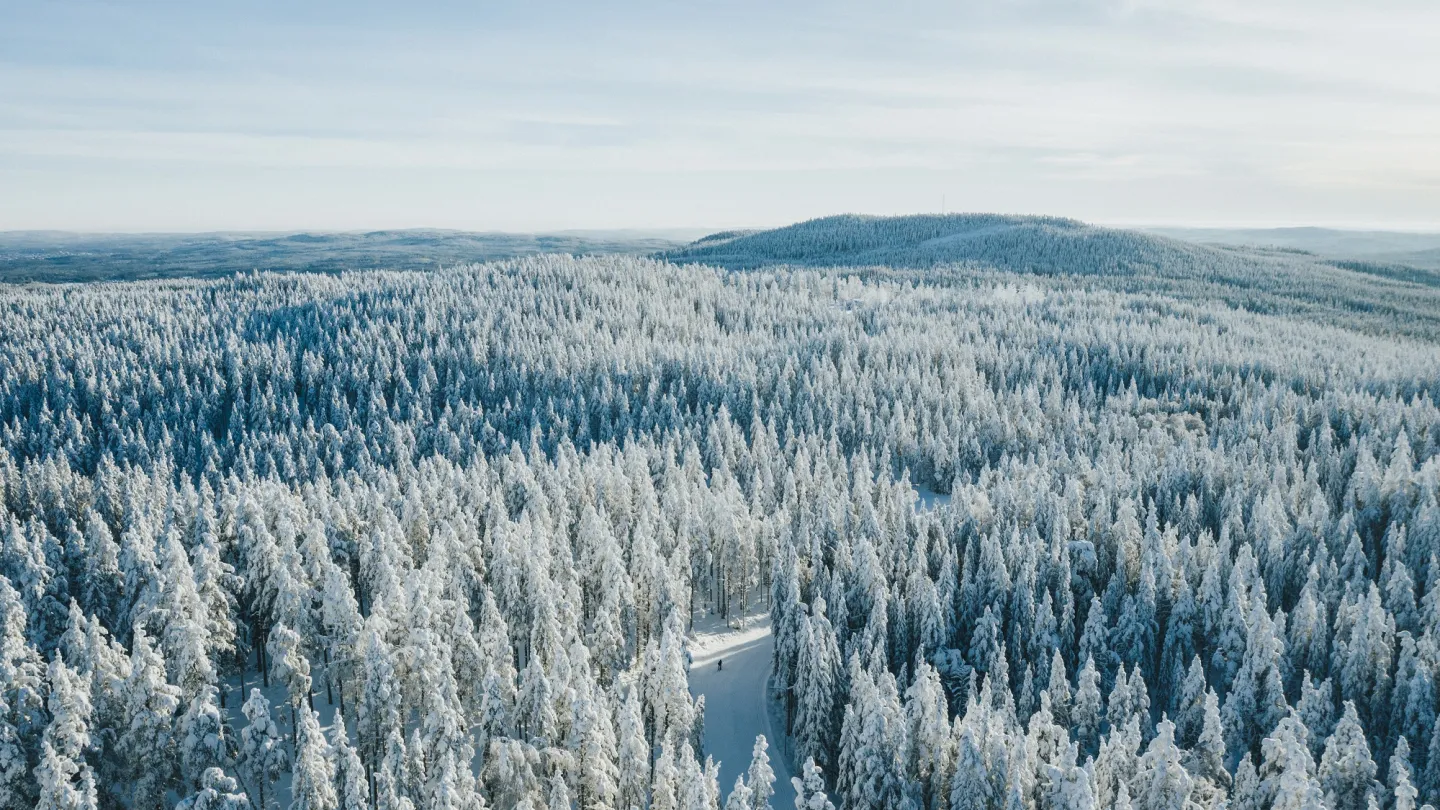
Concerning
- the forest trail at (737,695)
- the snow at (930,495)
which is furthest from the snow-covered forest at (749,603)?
the forest trail at (737,695)

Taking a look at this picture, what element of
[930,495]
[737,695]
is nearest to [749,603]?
[737,695]

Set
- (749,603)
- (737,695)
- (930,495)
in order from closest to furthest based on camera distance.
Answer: (737,695)
(749,603)
(930,495)

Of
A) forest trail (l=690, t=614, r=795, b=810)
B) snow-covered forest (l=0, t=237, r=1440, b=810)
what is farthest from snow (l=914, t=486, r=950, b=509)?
forest trail (l=690, t=614, r=795, b=810)

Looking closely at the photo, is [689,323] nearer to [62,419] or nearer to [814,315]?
[814,315]

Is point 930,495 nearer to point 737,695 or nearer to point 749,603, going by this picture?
point 749,603

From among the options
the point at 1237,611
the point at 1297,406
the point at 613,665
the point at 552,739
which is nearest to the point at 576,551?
the point at 613,665

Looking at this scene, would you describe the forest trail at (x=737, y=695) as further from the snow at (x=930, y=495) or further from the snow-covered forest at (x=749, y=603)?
the snow at (x=930, y=495)
